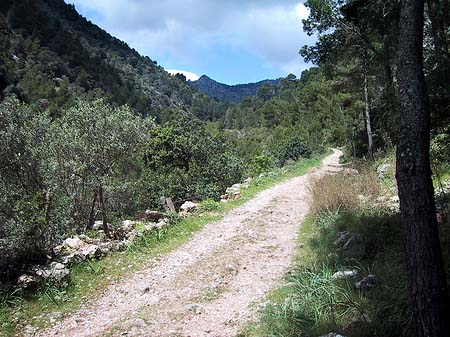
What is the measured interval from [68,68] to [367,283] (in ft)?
330

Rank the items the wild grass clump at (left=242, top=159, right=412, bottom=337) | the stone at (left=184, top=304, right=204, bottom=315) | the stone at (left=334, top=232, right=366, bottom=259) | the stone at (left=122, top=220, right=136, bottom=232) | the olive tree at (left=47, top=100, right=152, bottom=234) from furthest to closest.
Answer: the olive tree at (left=47, top=100, right=152, bottom=234)
the stone at (left=122, top=220, right=136, bottom=232)
the stone at (left=334, top=232, right=366, bottom=259)
the stone at (left=184, top=304, right=204, bottom=315)
the wild grass clump at (left=242, top=159, right=412, bottom=337)

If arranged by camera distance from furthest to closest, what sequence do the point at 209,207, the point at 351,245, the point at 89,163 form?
the point at 209,207 → the point at 89,163 → the point at 351,245

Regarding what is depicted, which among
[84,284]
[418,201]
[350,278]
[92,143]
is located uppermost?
[92,143]

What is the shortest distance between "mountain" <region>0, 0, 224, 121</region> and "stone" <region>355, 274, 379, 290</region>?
32.3 meters

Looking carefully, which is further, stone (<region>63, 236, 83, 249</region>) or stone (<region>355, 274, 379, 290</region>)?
stone (<region>63, 236, 83, 249</region>)

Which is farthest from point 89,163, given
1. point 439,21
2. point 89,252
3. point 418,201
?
point 418,201

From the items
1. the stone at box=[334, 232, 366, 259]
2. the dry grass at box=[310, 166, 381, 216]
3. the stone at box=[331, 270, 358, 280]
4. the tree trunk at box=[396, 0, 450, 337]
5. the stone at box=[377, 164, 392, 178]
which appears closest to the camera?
the tree trunk at box=[396, 0, 450, 337]

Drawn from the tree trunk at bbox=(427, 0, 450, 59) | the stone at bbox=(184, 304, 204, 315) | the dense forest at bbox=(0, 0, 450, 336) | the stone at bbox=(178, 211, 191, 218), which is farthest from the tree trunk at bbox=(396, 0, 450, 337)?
the stone at bbox=(178, 211, 191, 218)

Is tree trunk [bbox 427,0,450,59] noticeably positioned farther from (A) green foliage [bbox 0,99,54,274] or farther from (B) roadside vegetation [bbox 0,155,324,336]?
(A) green foliage [bbox 0,99,54,274]

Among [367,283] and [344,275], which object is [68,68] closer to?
[344,275]

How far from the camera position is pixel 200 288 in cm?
623

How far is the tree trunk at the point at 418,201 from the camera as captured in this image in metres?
3.01

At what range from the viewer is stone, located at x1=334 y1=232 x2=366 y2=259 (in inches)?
233

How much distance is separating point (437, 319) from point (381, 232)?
11.3ft
